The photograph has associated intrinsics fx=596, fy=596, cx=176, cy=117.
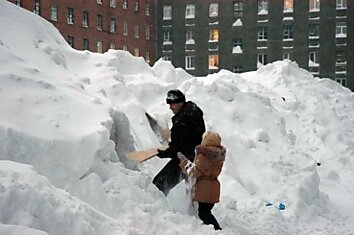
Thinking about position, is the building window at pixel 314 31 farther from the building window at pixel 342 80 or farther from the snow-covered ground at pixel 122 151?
the snow-covered ground at pixel 122 151

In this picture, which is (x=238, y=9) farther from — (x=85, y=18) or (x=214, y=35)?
(x=85, y=18)

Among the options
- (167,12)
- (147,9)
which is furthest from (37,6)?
(167,12)

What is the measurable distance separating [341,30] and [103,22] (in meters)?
20.3

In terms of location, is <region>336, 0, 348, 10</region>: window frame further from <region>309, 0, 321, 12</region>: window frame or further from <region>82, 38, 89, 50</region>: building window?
<region>82, 38, 89, 50</region>: building window

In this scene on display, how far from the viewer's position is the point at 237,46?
173 feet

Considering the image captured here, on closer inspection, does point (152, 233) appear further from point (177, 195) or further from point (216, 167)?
point (177, 195)

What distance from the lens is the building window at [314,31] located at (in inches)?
2015

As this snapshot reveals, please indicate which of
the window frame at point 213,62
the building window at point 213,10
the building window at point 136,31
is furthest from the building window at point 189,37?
the building window at point 136,31

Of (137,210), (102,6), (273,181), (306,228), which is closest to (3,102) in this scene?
(137,210)

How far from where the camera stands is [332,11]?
51.3m

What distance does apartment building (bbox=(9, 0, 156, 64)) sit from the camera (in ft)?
148

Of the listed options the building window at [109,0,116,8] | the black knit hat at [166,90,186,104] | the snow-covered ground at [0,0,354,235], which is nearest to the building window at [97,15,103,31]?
the building window at [109,0,116,8]

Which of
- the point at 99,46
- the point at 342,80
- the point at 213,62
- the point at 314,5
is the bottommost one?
the point at 342,80

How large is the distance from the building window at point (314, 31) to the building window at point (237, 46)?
6.09 meters
